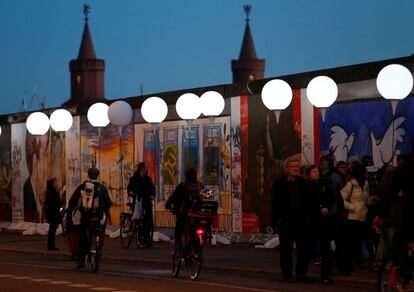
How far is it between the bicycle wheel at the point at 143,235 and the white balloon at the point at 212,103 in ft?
9.78

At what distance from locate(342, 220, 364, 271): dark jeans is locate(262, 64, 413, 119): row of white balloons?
9.21 ft

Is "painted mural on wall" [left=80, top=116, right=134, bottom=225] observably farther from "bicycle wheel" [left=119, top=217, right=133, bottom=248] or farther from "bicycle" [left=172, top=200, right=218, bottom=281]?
"bicycle" [left=172, top=200, right=218, bottom=281]

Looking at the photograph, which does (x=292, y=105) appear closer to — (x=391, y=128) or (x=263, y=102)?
(x=263, y=102)

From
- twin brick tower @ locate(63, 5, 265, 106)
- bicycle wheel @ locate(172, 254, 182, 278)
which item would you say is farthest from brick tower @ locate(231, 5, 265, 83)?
bicycle wheel @ locate(172, 254, 182, 278)

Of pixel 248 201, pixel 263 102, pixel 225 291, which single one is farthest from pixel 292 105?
pixel 225 291

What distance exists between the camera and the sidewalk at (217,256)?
2083 cm

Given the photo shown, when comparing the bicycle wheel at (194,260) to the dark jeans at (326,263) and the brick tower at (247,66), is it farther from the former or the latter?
the brick tower at (247,66)

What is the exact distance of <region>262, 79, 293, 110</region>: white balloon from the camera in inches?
1031

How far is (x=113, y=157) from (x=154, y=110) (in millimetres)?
3830

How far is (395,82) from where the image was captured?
885 inches

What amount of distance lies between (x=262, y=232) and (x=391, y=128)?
529 centimetres

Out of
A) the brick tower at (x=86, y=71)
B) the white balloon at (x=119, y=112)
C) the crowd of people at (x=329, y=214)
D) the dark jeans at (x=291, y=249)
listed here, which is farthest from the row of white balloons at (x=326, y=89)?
the brick tower at (x=86, y=71)

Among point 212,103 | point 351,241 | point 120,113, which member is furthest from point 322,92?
point 120,113

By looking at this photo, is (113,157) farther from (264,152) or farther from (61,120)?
(264,152)
